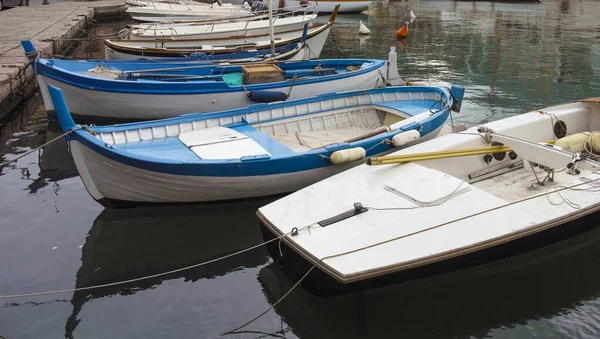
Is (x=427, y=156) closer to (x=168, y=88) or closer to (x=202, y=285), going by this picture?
(x=202, y=285)

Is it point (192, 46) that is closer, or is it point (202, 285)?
point (202, 285)

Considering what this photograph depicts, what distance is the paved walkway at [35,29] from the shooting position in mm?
15302

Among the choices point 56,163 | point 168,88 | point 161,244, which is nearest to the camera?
point 161,244

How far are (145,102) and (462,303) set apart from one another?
8.63 m

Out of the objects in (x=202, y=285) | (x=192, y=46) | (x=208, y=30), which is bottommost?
(x=202, y=285)

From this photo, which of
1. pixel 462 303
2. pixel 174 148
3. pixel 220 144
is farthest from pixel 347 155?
pixel 462 303

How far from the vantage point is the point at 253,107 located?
10.5 meters

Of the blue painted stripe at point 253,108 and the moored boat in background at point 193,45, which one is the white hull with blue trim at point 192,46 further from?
the blue painted stripe at point 253,108

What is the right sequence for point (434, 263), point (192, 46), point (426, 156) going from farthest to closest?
point (192, 46) < point (426, 156) < point (434, 263)

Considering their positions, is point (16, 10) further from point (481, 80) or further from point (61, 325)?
point (61, 325)

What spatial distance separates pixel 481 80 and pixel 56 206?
46.7 ft

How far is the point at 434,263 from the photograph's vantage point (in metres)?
6.11

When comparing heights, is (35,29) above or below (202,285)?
above

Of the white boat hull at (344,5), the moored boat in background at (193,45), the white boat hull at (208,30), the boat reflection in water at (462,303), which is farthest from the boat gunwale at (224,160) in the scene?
the white boat hull at (344,5)
